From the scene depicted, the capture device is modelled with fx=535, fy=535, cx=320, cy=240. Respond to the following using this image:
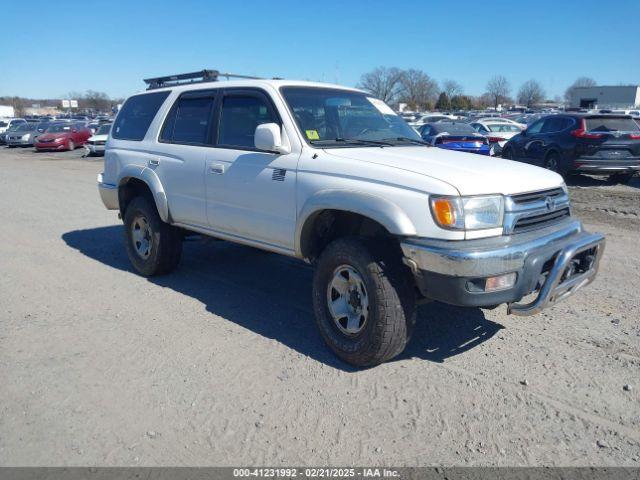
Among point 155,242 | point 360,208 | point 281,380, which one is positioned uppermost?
point 360,208

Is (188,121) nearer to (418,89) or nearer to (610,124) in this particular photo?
(610,124)

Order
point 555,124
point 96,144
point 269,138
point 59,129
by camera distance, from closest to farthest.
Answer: point 269,138, point 555,124, point 96,144, point 59,129

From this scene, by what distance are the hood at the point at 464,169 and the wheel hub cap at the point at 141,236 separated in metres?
2.68

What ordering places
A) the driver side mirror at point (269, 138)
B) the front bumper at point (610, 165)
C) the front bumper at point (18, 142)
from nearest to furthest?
the driver side mirror at point (269, 138) → the front bumper at point (610, 165) → the front bumper at point (18, 142)

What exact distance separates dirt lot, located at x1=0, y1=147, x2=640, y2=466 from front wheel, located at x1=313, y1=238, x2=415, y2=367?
0.64 ft

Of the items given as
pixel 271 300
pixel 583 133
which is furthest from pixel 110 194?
pixel 583 133

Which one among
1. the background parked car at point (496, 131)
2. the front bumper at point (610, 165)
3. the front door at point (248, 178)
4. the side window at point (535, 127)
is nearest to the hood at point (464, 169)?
the front door at point (248, 178)

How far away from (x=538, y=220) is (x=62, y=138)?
28.3m

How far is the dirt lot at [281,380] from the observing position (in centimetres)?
293

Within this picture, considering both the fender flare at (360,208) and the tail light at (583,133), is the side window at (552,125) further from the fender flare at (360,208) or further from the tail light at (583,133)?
the fender flare at (360,208)

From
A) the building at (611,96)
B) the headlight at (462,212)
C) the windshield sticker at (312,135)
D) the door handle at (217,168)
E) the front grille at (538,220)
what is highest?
the building at (611,96)

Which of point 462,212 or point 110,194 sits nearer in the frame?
point 462,212

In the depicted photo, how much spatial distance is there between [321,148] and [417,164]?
797 millimetres

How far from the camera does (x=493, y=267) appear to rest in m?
3.24
